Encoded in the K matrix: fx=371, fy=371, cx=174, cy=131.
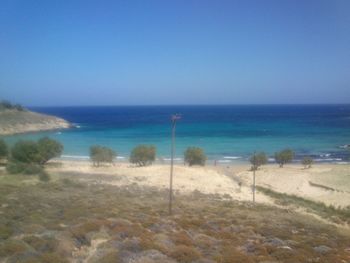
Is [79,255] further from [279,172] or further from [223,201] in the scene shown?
[279,172]

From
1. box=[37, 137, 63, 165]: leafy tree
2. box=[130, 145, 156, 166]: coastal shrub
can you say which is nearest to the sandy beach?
box=[37, 137, 63, 165]: leafy tree

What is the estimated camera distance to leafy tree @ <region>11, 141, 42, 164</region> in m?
47.4

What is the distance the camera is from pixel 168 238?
55.5 feet

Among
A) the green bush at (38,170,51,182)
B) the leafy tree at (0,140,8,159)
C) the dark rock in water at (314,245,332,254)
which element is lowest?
the green bush at (38,170,51,182)

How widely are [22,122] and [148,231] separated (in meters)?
110

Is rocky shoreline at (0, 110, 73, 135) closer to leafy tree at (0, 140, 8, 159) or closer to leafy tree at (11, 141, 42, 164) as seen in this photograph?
leafy tree at (0, 140, 8, 159)

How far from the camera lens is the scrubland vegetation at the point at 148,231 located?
1434cm

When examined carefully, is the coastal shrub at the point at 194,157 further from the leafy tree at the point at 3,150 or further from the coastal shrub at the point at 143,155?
the leafy tree at the point at 3,150

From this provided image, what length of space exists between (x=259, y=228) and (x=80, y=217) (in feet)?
34.3

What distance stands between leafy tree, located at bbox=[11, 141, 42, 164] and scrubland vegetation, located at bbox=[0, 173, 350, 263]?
1702cm

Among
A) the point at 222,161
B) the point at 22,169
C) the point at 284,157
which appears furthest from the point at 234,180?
the point at 22,169

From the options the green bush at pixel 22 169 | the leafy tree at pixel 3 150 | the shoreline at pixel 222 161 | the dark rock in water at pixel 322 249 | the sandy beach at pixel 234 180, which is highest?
the dark rock in water at pixel 322 249

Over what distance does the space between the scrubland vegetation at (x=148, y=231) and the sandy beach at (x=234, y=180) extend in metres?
8.34

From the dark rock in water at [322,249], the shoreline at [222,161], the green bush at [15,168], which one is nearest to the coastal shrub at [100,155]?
the shoreline at [222,161]
